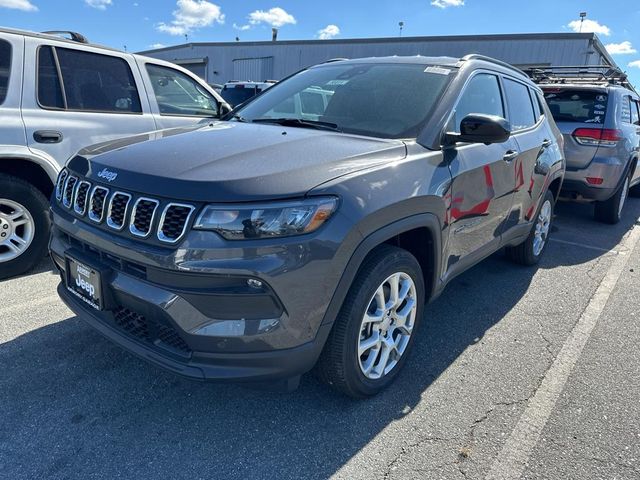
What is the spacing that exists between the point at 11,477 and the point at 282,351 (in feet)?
4.04

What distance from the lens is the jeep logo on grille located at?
213 centimetres

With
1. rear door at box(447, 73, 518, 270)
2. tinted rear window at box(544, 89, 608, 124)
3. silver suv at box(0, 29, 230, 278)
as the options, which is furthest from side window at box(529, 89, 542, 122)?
silver suv at box(0, 29, 230, 278)

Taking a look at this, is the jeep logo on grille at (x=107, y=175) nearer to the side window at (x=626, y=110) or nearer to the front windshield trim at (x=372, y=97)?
the front windshield trim at (x=372, y=97)

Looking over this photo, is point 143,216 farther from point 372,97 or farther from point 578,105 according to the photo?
point 578,105

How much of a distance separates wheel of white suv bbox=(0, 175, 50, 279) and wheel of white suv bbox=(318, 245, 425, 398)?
2920 mm

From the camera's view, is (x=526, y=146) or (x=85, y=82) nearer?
(x=526, y=146)

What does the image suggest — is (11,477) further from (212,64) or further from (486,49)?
(212,64)

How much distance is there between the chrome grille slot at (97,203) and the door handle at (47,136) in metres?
2.00

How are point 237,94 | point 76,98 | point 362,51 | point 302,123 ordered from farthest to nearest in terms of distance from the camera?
1. point 362,51
2. point 237,94
3. point 76,98
4. point 302,123

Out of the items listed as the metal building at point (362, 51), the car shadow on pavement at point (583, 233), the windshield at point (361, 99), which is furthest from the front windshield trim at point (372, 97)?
the metal building at point (362, 51)

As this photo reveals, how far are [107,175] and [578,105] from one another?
20.0ft

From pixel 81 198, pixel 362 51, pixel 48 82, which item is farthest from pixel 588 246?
pixel 362 51

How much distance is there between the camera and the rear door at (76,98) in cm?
378

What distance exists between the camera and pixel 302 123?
293 centimetres
